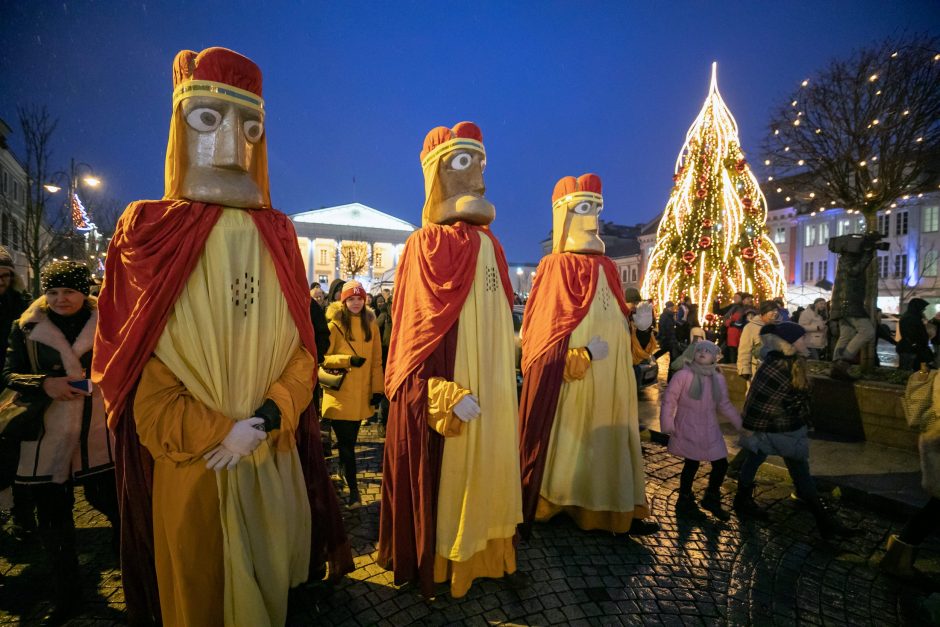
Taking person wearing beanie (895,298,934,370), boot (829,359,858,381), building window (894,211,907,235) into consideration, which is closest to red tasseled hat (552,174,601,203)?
boot (829,359,858,381)

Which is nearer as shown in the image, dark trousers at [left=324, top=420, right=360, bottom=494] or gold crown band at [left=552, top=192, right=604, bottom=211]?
gold crown band at [left=552, top=192, right=604, bottom=211]

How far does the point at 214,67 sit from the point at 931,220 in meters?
39.9

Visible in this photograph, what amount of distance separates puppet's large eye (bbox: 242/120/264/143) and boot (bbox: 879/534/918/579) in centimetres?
489

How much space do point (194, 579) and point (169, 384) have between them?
0.89m

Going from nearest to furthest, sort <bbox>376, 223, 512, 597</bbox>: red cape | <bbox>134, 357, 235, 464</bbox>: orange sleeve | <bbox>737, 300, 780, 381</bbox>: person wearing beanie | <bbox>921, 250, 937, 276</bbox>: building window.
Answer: <bbox>134, 357, 235, 464</bbox>: orange sleeve, <bbox>376, 223, 512, 597</bbox>: red cape, <bbox>737, 300, 780, 381</bbox>: person wearing beanie, <bbox>921, 250, 937, 276</bbox>: building window

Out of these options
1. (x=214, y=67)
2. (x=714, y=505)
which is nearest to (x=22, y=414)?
(x=214, y=67)

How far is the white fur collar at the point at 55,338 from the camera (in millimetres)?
2816

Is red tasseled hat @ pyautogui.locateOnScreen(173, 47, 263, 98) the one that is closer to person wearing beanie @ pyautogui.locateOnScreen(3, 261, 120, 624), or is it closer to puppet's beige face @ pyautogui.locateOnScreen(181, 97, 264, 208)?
puppet's beige face @ pyautogui.locateOnScreen(181, 97, 264, 208)

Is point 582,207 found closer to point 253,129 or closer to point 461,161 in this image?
point 461,161

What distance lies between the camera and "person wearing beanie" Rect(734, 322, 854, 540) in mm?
3844

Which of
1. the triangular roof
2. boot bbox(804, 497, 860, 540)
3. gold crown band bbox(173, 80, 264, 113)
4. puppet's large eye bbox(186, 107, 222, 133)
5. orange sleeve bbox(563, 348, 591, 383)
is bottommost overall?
boot bbox(804, 497, 860, 540)

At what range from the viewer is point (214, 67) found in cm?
210

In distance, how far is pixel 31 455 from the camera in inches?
109

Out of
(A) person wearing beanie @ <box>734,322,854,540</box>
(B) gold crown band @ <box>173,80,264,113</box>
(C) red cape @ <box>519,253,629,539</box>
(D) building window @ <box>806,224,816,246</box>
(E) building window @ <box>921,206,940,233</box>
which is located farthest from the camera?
(D) building window @ <box>806,224,816,246</box>
